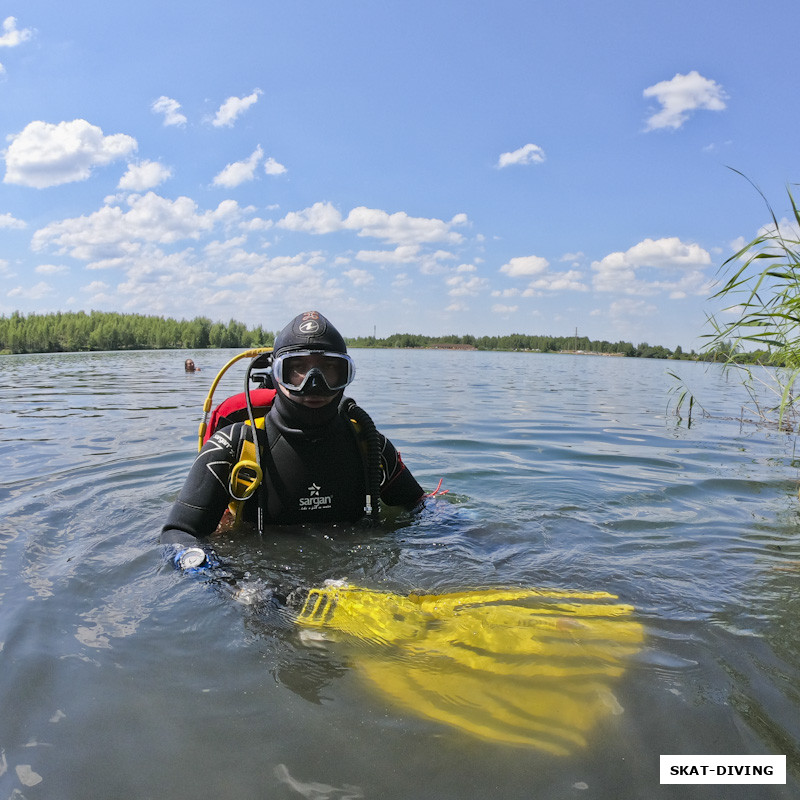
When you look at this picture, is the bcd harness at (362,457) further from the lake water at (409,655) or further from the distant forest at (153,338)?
the distant forest at (153,338)

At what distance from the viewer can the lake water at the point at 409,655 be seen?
1627 mm

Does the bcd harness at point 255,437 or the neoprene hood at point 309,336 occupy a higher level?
the neoprene hood at point 309,336

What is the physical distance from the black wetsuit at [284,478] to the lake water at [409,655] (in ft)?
0.53

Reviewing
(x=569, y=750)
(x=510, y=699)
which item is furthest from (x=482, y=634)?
(x=569, y=750)

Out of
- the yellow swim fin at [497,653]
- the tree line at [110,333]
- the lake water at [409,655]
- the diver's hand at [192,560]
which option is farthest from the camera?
the tree line at [110,333]

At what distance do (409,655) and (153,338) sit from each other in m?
80.5

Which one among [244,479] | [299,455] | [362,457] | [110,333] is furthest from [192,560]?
[110,333]

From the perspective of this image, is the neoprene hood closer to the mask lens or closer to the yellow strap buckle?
the mask lens

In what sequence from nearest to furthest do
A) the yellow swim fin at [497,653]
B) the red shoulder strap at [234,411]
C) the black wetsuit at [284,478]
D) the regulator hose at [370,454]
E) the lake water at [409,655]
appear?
the lake water at [409,655] < the yellow swim fin at [497,653] < the black wetsuit at [284,478] < the regulator hose at [370,454] < the red shoulder strap at [234,411]

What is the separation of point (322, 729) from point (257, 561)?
1.45m

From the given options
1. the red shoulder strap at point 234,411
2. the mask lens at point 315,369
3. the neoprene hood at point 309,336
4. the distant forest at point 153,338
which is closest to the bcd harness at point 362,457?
the red shoulder strap at point 234,411

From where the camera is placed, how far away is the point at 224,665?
2.16 m

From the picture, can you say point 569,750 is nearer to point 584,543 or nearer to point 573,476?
point 584,543

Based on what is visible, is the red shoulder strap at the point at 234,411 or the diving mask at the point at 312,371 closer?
the diving mask at the point at 312,371
